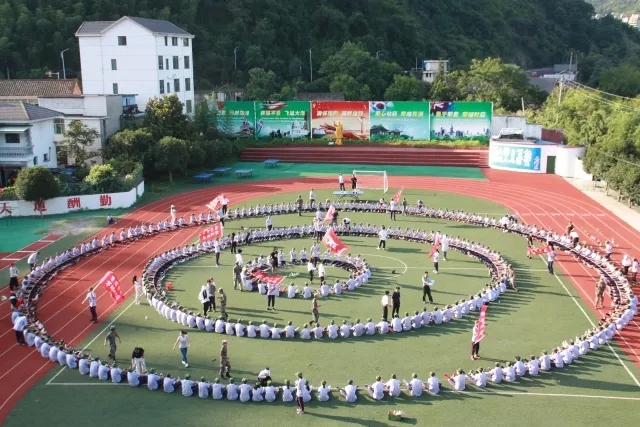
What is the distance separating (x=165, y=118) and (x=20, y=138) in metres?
10.1

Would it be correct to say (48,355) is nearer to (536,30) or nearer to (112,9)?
(112,9)

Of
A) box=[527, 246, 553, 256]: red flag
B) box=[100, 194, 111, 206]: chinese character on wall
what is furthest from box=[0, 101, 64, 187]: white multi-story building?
box=[527, 246, 553, 256]: red flag

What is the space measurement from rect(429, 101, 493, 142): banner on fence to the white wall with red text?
2668cm

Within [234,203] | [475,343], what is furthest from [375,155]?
[475,343]

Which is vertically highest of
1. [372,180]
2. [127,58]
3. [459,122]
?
[127,58]

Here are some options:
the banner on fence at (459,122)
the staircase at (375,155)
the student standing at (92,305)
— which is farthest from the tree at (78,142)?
the banner on fence at (459,122)

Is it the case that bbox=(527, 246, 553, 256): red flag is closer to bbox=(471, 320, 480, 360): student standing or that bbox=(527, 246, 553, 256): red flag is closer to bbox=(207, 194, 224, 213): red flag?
bbox=(471, 320, 480, 360): student standing

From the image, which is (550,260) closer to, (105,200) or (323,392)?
(323,392)

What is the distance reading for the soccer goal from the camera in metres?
43.2

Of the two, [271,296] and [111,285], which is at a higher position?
[111,285]

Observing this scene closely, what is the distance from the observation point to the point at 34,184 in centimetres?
3644

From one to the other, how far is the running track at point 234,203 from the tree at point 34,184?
180 inches

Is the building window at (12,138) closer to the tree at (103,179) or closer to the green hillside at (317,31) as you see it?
the tree at (103,179)

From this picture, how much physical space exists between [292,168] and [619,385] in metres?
36.5
